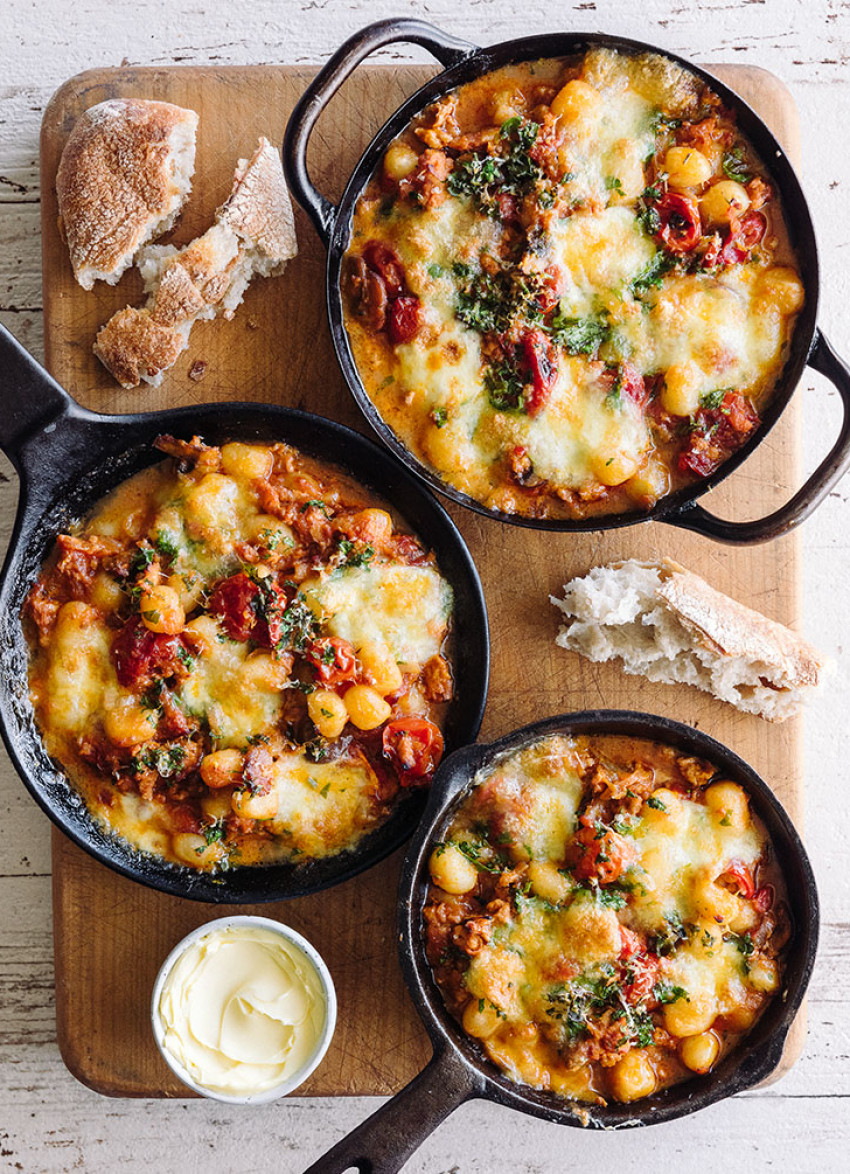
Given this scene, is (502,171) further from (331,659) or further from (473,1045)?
(473,1045)

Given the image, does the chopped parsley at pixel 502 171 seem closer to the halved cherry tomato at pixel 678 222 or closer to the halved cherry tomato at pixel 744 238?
the halved cherry tomato at pixel 678 222

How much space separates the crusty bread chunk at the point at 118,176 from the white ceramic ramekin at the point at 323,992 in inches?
77.4

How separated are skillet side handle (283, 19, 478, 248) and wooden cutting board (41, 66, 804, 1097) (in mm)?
441

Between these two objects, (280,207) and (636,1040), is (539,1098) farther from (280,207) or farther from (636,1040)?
(280,207)

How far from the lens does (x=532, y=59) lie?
295cm

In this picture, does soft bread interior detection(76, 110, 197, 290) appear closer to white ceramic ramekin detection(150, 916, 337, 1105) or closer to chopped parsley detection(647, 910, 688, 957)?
white ceramic ramekin detection(150, 916, 337, 1105)

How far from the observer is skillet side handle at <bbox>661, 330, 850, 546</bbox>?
2.88 meters

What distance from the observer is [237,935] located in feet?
9.78

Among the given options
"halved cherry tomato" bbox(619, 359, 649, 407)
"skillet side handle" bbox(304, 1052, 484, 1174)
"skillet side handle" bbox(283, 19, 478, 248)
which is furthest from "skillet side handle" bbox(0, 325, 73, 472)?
"skillet side handle" bbox(304, 1052, 484, 1174)

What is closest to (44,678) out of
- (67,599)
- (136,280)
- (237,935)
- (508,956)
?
(67,599)

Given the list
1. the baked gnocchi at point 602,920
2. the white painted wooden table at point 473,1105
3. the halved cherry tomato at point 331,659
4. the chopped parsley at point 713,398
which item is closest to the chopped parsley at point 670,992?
the baked gnocchi at point 602,920

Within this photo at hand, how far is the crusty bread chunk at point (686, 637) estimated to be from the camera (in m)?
3.11

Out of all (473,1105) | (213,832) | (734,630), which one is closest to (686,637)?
(734,630)

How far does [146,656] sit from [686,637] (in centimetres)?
158
